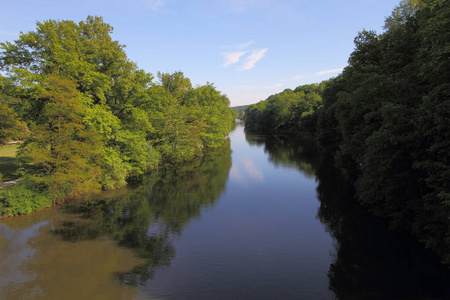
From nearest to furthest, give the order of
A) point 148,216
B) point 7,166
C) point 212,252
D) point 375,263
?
point 375,263, point 212,252, point 148,216, point 7,166

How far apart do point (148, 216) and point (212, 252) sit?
25.4 feet

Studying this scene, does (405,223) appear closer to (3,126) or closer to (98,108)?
(98,108)

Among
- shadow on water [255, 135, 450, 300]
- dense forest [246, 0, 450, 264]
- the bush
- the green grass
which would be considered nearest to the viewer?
dense forest [246, 0, 450, 264]

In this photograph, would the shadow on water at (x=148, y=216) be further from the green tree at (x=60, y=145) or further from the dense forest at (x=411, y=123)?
the dense forest at (x=411, y=123)

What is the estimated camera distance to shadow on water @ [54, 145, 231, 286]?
15617 mm

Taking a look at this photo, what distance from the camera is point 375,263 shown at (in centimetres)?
1463

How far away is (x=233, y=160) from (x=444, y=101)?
39.4 m

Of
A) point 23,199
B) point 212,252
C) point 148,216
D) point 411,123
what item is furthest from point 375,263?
point 23,199

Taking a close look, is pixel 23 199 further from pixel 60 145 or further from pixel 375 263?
pixel 375 263

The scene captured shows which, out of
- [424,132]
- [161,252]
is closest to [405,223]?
[424,132]

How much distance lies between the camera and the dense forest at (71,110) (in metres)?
21.8

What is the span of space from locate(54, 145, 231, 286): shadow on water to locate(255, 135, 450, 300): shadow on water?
363 inches

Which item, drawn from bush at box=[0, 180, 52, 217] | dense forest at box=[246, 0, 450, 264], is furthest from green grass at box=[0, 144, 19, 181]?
dense forest at box=[246, 0, 450, 264]

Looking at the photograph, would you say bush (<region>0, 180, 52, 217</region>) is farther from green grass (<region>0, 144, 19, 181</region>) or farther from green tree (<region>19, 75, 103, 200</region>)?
green grass (<region>0, 144, 19, 181</region>)
